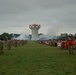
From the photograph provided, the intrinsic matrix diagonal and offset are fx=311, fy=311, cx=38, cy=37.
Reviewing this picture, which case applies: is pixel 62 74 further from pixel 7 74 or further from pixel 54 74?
pixel 7 74

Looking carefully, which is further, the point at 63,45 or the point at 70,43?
the point at 63,45

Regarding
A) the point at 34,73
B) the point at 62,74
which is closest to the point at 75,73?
the point at 62,74

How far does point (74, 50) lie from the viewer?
3431cm

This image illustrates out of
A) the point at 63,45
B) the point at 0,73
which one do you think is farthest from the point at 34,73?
the point at 63,45

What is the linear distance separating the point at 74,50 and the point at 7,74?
20755 millimetres

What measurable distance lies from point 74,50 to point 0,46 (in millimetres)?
8137

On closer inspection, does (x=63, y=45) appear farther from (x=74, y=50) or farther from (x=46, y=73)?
(x=46, y=73)

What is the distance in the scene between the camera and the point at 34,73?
14523 millimetres

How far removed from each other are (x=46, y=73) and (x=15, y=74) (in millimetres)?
1458

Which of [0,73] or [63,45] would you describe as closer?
[0,73]

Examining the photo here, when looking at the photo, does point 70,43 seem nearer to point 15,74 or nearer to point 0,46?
point 0,46

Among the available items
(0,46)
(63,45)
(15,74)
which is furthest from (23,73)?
(63,45)

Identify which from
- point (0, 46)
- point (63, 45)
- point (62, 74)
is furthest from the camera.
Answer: point (63, 45)

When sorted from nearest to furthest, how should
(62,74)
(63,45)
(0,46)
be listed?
1. (62,74)
2. (0,46)
3. (63,45)
